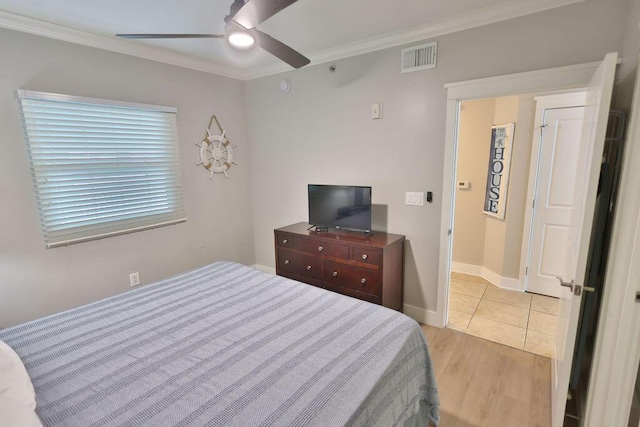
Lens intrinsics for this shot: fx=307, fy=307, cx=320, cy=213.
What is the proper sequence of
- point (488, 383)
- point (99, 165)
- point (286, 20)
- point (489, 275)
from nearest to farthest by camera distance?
1. point (488, 383)
2. point (286, 20)
3. point (99, 165)
4. point (489, 275)

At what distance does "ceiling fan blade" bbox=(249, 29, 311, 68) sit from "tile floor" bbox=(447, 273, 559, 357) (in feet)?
8.42

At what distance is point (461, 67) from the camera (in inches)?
94.2

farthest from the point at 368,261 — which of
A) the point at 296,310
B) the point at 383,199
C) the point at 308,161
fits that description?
the point at 308,161

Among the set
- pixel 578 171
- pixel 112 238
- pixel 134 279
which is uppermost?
pixel 578 171

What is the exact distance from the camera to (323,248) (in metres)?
2.88

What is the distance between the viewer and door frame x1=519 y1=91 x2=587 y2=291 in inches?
115

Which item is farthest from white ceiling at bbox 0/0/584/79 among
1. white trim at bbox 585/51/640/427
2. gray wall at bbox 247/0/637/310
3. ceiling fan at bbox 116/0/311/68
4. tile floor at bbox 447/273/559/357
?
tile floor at bbox 447/273/559/357

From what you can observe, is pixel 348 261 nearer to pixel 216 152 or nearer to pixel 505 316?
pixel 505 316

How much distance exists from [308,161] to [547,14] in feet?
7.41

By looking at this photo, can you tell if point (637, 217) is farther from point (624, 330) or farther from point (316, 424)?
point (316, 424)

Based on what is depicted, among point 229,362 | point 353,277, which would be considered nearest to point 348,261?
point 353,277

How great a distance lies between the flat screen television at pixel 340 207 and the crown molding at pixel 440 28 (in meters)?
1.25

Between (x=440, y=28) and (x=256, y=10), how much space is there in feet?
5.66

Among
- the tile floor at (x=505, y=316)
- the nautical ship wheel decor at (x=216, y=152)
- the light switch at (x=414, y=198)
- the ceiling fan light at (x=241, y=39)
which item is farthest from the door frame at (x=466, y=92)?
the nautical ship wheel decor at (x=216, y=152)
